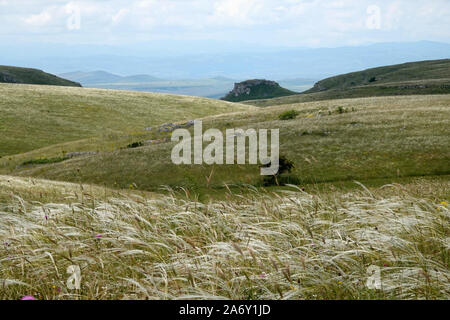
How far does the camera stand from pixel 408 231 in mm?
5844

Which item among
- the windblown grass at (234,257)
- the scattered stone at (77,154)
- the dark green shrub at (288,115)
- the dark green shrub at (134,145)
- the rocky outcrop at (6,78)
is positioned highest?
the rocky outcrop at (6,78)

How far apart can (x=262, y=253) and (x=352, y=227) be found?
1.84 metres

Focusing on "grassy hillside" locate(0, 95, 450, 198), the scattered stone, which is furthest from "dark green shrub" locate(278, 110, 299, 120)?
the scattered stone

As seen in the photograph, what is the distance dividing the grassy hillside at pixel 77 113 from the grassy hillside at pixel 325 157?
11158 millimetres

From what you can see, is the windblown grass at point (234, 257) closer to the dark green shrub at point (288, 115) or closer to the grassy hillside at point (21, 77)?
the dark green shrub at point (288, 115)

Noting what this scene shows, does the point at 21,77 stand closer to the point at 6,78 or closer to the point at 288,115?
the point at 6,78

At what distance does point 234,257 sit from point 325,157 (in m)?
36.0

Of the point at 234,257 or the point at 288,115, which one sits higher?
the point at 288,115

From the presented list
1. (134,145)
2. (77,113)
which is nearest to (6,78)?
(77,113)
